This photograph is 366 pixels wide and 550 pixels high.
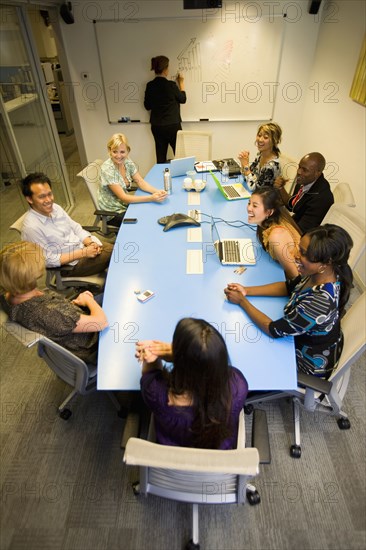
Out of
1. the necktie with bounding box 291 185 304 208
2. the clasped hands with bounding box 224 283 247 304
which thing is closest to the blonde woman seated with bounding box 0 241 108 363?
the clasped hands with bounding box 224 283 247 304

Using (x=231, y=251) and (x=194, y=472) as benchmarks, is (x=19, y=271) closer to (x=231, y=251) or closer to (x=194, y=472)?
(x=194, y=472)

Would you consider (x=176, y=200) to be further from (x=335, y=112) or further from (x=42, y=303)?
(x=335, y=112)

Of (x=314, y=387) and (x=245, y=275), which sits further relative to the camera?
(x=245, y=275)

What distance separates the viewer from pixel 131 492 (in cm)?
168

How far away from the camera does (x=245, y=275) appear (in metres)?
1.93

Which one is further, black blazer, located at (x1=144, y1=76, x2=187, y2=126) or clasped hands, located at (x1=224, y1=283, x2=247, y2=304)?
black blazer, located at (x1=144, y1=76, x2=187, y2=126)

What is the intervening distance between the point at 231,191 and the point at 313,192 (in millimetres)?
721

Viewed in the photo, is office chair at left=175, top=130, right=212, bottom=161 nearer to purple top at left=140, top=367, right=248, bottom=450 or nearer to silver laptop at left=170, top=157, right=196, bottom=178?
silver laptop at left=170, top=157, right=196, bottom=178

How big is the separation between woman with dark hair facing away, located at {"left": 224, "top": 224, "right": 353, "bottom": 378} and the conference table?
0.36 feet

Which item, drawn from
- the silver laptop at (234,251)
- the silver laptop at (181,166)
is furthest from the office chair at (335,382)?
the silver laptop at (181,166)

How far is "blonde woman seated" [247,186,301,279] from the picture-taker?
1.92 meters

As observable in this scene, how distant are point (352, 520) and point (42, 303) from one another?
1.89 meters

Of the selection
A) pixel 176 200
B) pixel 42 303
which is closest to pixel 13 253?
pixel 42 303

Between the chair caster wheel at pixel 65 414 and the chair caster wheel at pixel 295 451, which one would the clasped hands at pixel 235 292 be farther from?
the chair caster wheel at pixel 65 414
